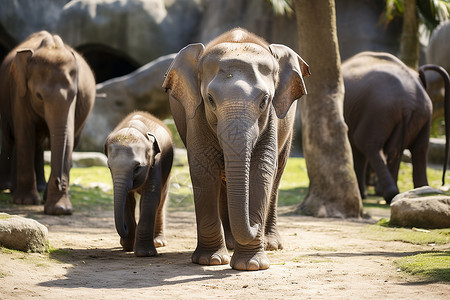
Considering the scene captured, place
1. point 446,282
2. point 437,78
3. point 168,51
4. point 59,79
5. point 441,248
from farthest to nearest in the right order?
1. point 168,51
2. point 437,78
3. point 59,79
4. point 441,248
5. point 446,282

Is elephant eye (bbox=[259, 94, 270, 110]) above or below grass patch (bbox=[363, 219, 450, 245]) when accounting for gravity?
above

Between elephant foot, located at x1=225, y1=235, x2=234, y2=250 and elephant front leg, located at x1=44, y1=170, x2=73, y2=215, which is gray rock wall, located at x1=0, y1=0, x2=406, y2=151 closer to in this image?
elephant front leg, located at x1=44, y1=170, x2=73, y2=215

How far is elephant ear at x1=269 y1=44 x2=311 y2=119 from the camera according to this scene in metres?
6.53

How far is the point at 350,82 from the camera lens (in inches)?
519

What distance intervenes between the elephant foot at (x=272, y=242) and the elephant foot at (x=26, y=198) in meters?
4.55

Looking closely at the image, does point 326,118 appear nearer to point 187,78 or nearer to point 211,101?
point 187,78

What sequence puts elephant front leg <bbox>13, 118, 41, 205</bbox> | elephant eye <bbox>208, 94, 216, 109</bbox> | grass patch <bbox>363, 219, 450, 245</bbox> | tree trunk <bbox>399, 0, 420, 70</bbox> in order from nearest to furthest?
elephant eye <bbox>208, 94, 216, 109</bbox>, grass patch <bbox>363, 219, 450, 245</bbox>, elephant front leg <bbox>13, 118, 41, 205</bbox>, tree trunk <bbox>399, 0, 420, 70</bbox>

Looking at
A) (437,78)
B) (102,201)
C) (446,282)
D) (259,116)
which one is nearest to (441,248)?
(446,282)

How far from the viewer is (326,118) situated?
420 inches

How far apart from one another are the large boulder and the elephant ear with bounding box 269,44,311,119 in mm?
13101

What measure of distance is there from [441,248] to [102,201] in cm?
638

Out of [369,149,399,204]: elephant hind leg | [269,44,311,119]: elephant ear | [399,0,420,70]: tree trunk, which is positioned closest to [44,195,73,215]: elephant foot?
[269,44,311,119]: elephant ear

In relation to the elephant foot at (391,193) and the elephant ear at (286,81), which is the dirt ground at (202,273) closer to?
the elephant ear at (286,81)

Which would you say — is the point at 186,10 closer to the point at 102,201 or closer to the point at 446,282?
the point at 102,201
